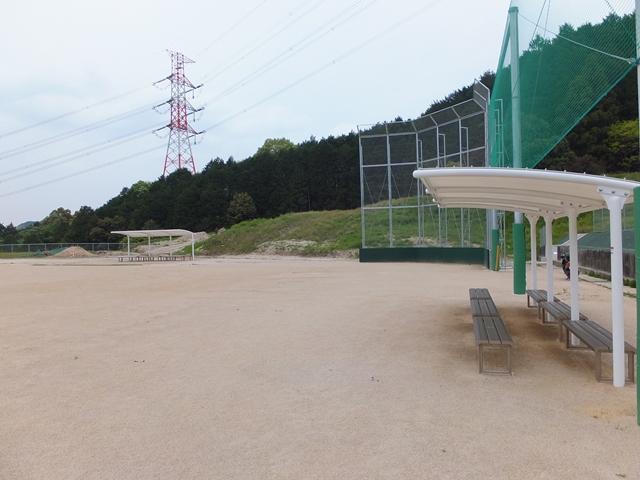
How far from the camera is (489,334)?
562cm

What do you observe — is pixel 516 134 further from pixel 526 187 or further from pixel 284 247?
pixel 284 247

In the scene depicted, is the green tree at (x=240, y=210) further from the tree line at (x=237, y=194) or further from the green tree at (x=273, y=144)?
the green tree at (x=273, y=144)

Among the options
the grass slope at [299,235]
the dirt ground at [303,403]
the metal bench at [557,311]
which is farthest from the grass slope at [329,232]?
the dirt ground at [303,403]

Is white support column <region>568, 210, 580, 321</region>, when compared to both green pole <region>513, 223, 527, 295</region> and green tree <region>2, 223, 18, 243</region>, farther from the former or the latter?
green tree <region>2, 223, 18, 243</region>

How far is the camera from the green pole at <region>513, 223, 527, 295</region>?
38.1 ft

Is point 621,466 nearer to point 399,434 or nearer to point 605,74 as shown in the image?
point 399,434

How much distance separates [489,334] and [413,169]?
76.0 feet

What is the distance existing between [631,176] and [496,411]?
3924 centimetres

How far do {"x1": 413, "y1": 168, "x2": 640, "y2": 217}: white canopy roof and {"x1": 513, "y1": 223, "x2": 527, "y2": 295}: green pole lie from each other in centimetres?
395

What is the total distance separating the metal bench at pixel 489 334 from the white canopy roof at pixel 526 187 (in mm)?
1510

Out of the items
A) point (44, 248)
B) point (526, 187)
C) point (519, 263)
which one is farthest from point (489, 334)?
point (44, 248)

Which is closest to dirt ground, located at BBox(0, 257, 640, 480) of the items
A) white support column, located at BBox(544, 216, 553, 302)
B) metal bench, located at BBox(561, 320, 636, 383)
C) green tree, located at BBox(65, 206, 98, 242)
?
metal bench, located at BBox(561, 320, 636, 383)

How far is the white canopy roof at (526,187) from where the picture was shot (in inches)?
177

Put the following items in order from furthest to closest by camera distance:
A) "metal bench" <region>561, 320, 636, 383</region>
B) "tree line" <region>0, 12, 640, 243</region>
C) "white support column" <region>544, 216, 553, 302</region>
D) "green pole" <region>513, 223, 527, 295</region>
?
"tree line" <region>0, 12, 640, 243</region> → "green pole" <region>513, 223, 527, 295</region> → "white support column" <region>544, 216, 553, 302</region> → "metal bench" <region>561, 320, 636, 383</region>
